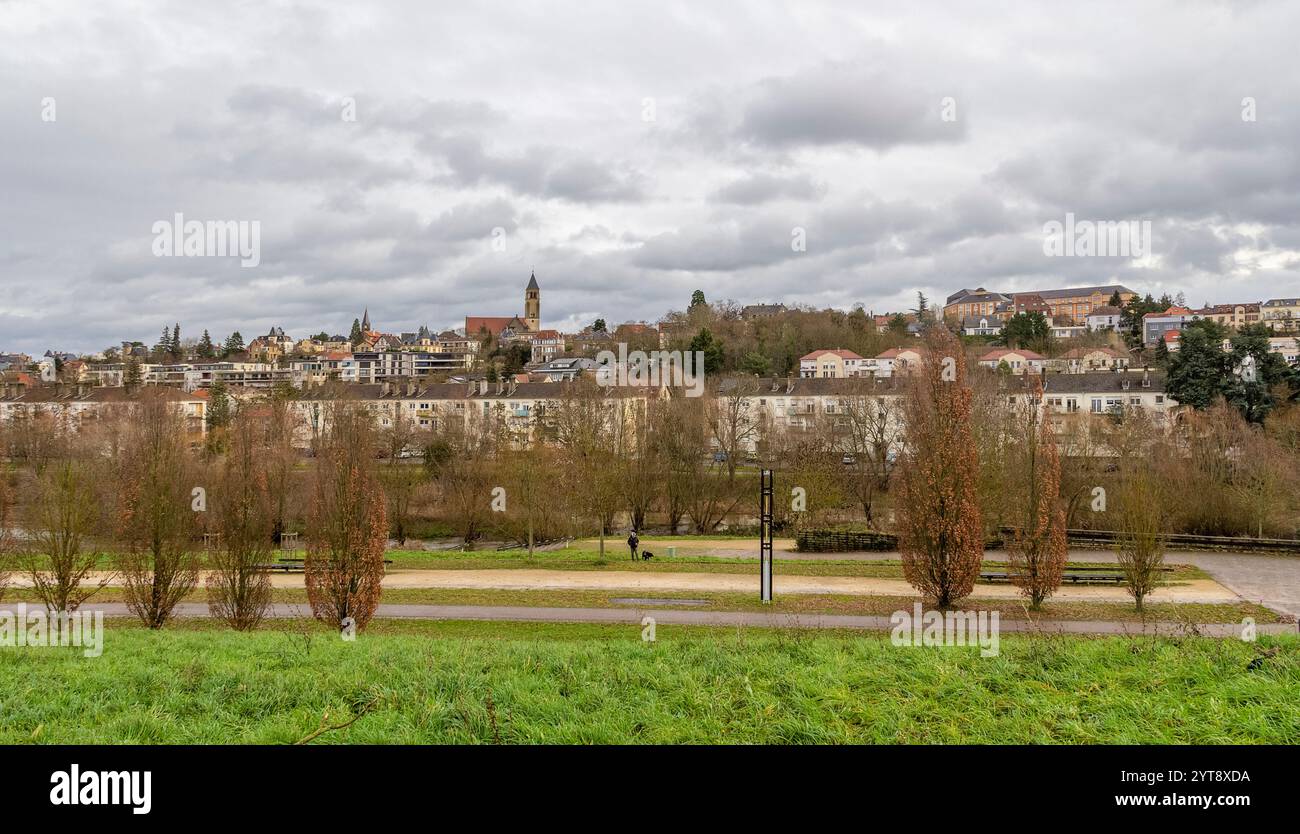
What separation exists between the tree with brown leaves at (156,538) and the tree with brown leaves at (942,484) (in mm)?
16994

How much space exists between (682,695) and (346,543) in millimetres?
12783

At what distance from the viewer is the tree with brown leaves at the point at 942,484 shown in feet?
65.8

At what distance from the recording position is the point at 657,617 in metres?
21.4

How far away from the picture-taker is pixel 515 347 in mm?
132500

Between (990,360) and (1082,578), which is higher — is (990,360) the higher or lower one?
the higher one

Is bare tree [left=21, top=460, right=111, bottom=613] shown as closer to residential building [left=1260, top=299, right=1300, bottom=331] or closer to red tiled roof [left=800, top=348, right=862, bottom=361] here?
red tiled roof [left=800, top=348, right=862, bottom=361]

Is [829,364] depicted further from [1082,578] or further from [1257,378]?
[1082,578]

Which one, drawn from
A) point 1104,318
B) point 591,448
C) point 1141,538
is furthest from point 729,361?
point 1104,318

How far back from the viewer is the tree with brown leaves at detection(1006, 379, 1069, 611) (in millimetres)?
22016

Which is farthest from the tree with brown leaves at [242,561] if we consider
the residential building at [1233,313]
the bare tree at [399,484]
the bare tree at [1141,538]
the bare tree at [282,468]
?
the residential building at [1233,313]

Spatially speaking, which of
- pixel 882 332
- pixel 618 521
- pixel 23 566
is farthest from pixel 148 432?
pixel 882 332

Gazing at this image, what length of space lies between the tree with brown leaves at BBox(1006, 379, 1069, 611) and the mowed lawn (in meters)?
13.6

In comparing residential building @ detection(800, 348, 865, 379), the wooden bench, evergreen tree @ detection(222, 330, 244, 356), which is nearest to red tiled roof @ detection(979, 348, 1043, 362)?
residential building @ detection(800, 348, 865, 379)
